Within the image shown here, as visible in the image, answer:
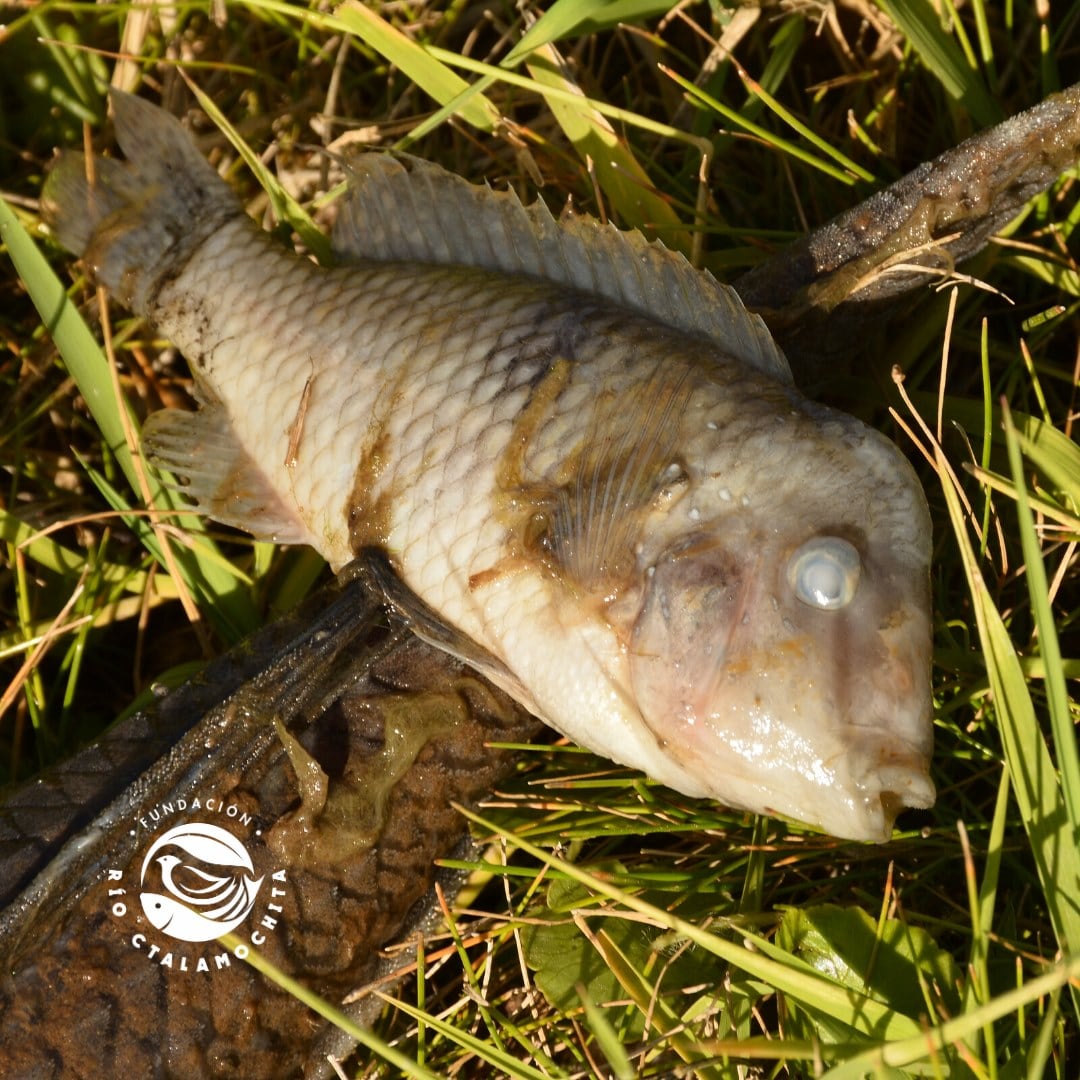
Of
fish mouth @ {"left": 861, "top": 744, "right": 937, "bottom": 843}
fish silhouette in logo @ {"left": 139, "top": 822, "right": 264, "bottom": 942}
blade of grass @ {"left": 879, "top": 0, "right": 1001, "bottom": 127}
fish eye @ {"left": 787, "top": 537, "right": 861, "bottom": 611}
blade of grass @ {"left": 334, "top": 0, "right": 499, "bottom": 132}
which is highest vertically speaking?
blade of grass @ {"left": 334, "top": 0, "right": 499, "bottom": 132}

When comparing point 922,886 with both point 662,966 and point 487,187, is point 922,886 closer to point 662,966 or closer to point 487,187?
point 662,966

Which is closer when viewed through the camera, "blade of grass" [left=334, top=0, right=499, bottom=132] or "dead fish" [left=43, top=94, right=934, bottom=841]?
"dead fish" [left=43, top=94, right=934, bottom=841]

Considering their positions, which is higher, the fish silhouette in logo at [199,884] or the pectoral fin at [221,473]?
the pectoral fin at [221,473]

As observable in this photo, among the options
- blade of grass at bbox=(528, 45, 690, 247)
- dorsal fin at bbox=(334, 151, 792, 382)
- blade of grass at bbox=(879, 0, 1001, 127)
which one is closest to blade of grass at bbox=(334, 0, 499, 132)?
blade of grass at bbox=(528, 45, 690, 247)

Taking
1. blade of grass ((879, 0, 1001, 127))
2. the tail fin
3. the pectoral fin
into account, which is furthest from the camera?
the tail fin

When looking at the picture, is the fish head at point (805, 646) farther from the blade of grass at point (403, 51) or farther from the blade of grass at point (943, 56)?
the blade of grass at point (403, 51)

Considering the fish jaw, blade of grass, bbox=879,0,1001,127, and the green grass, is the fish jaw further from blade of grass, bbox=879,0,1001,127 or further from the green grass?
blade of grass, bbox=879,0,1001,127

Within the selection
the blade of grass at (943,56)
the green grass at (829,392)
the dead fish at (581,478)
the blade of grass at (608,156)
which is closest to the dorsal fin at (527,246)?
the dead fish at (581,478)

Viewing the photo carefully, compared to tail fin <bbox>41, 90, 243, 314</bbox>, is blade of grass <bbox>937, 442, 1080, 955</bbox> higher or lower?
lower
